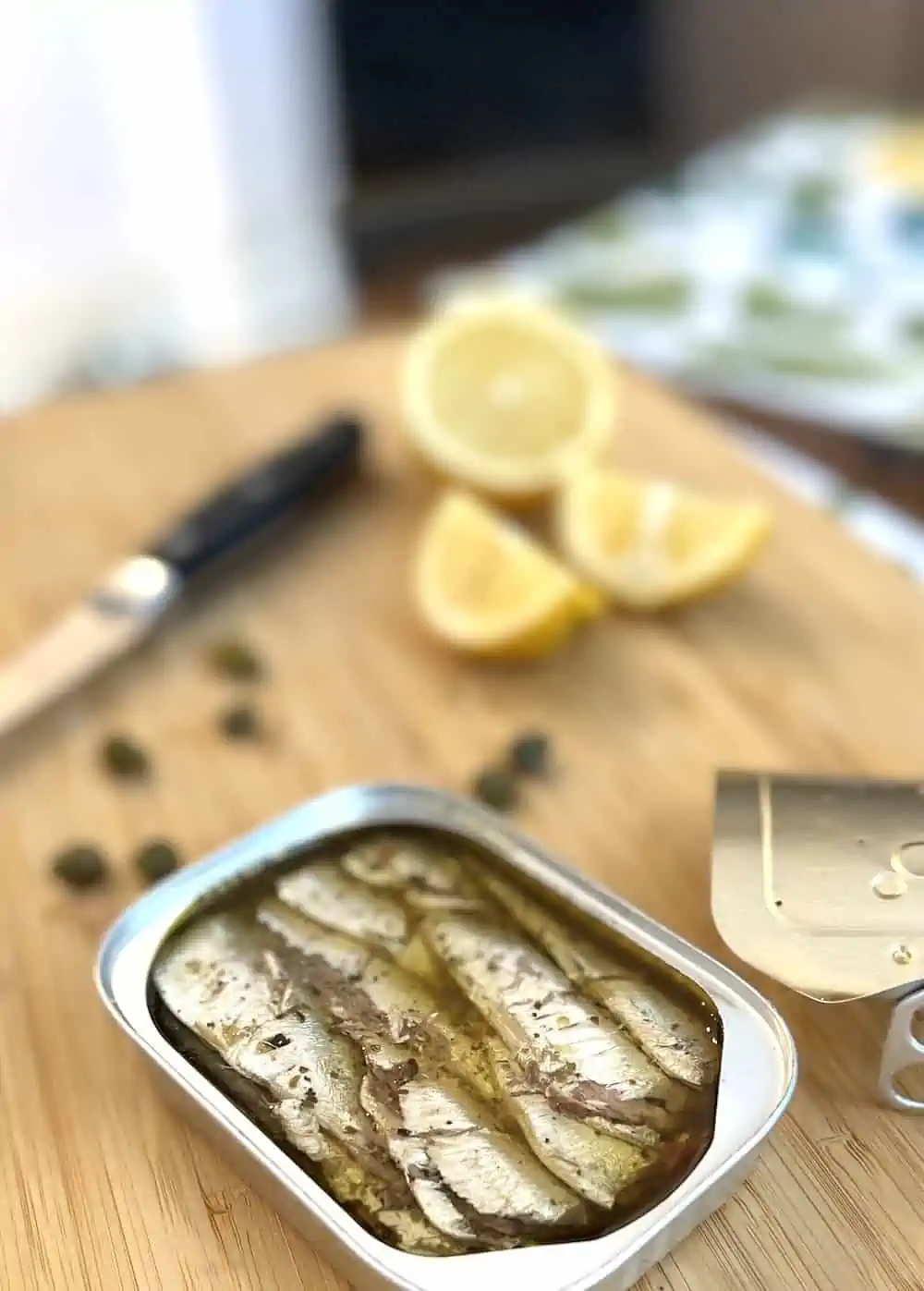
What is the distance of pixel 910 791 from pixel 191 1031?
1.53 feet

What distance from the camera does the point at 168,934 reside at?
2.48 ft

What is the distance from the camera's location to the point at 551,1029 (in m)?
0.70

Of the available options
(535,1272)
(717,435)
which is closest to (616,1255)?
(535,1272)

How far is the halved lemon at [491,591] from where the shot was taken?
40.6 inches

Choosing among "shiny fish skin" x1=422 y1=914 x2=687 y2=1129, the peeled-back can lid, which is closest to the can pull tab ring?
the peeled-back can lid

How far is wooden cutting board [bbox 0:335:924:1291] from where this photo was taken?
26.6 inches

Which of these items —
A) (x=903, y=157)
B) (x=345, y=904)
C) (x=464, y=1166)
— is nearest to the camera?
(x=464, y=1166)

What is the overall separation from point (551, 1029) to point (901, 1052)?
0.64ft

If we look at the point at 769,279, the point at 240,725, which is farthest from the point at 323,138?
the point at 240,725

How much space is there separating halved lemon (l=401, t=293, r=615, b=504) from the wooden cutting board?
0.09 m

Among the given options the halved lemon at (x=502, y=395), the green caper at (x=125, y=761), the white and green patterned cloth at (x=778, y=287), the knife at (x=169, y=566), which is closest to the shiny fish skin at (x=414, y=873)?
the green caper at (x=125, y=761)

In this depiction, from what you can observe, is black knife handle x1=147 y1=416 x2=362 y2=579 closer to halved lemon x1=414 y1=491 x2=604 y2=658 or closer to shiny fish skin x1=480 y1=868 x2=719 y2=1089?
halved lemon x1=414 y1=491 x2=604 y2=658

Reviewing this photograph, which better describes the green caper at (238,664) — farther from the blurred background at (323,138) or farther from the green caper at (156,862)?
the blurred background at (323,138)

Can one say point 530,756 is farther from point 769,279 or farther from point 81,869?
point 769,279
